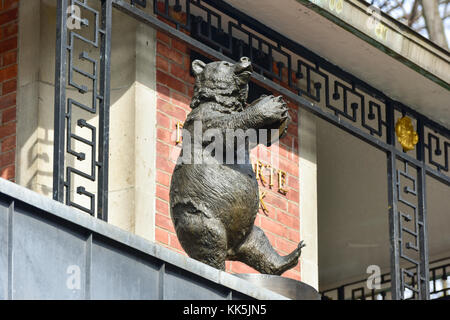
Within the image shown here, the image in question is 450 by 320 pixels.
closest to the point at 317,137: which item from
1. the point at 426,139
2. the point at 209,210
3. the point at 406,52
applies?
the point at 426,139

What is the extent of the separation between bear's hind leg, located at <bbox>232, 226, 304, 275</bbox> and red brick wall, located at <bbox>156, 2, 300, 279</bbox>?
196 cm

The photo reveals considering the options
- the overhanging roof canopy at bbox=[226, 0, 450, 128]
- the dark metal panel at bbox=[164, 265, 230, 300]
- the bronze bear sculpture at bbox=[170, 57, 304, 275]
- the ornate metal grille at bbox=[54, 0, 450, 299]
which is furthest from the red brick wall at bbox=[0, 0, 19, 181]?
the dark metal panel at bbox=[164, 265, 230, 300]

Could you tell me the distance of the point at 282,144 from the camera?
15.4m

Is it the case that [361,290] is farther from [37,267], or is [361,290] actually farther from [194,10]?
[37,267]

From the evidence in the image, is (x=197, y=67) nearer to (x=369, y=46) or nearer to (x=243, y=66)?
(x=243, y=66)

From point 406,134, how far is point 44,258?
597cm

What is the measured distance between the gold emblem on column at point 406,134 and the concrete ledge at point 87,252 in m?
4.70

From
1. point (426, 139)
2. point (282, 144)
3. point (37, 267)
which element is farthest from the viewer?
point (426, 139)

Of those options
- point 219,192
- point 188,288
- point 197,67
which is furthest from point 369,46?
point 188,288

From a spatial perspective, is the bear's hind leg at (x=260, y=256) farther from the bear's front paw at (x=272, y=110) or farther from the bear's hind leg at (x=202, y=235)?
the bear's front paw at (x=272, y=110)

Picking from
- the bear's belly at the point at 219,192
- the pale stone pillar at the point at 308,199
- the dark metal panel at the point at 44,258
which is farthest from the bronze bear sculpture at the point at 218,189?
the pale stone pillar at the point at 308,199

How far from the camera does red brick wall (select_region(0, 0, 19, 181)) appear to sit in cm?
1398

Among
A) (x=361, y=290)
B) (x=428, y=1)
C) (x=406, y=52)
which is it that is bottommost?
(x=361, y=290)

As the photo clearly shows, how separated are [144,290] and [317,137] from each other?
6.57m
